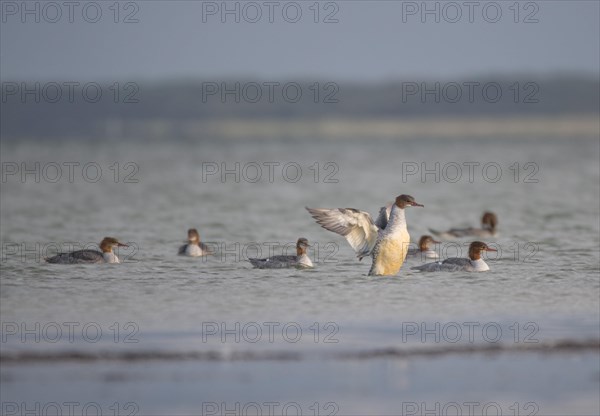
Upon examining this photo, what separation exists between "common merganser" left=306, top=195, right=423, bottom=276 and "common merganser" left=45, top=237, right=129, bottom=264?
11.6 ft

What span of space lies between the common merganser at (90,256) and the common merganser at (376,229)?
3543 mm

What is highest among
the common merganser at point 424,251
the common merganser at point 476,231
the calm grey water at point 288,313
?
the common merganser at point 476,231

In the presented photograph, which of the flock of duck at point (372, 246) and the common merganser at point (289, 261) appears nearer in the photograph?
the flock of duck at point (372, 246)

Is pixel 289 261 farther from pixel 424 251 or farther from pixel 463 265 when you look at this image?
pixel 424 251

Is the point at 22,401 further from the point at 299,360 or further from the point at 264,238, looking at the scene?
the point at 264,238

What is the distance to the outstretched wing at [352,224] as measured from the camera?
48.6 feet

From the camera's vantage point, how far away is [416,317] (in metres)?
12.5

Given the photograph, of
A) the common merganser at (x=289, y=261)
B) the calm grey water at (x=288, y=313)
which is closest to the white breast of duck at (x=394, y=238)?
the calm grey water at (x=288, y=313)

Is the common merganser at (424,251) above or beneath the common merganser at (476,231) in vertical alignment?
beneath

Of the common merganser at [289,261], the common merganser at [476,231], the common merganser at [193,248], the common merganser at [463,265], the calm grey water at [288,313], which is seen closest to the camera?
the calm grey water at [288,313]

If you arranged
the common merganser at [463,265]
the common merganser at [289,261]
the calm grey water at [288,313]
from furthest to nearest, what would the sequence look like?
1. the common merganser at [289,261]
2. the common merganser at [463,265]
3. the calm grey water at [288,313]

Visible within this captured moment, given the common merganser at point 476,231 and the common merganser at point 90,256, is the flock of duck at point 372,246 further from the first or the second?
the common merganser at point 476,231

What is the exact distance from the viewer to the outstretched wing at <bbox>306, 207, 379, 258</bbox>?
14812mm

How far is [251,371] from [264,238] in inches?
431
